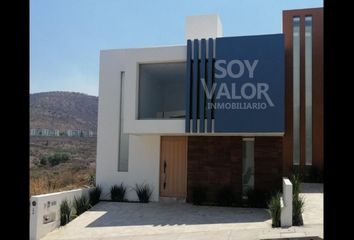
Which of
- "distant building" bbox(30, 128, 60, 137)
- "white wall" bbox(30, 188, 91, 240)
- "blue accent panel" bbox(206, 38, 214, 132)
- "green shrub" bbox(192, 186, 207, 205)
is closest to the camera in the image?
"white wall" bbox(30, 188, 91, 240)

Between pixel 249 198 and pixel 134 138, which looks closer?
pixel 249 198

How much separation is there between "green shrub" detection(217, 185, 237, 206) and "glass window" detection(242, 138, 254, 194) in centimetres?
51

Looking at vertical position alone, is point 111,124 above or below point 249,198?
above

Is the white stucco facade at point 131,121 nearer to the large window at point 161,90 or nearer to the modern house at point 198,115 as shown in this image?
the modern house at point 198,115

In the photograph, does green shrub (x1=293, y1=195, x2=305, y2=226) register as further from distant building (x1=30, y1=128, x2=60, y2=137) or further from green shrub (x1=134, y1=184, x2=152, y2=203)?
distant building (x1=30, y1=128, x2=60, y2=137)

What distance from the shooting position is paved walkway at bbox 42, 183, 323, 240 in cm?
1092

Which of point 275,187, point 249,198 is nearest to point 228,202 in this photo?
point 249,198

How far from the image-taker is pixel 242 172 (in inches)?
628

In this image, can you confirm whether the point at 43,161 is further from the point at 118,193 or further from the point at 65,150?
the point at 118,193

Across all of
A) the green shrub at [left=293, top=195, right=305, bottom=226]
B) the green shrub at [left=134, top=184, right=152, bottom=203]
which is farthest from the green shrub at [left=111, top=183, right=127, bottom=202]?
the green shrub at [left=293, top=195, right=305, bottom=226]

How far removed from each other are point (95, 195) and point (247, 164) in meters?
6.06
